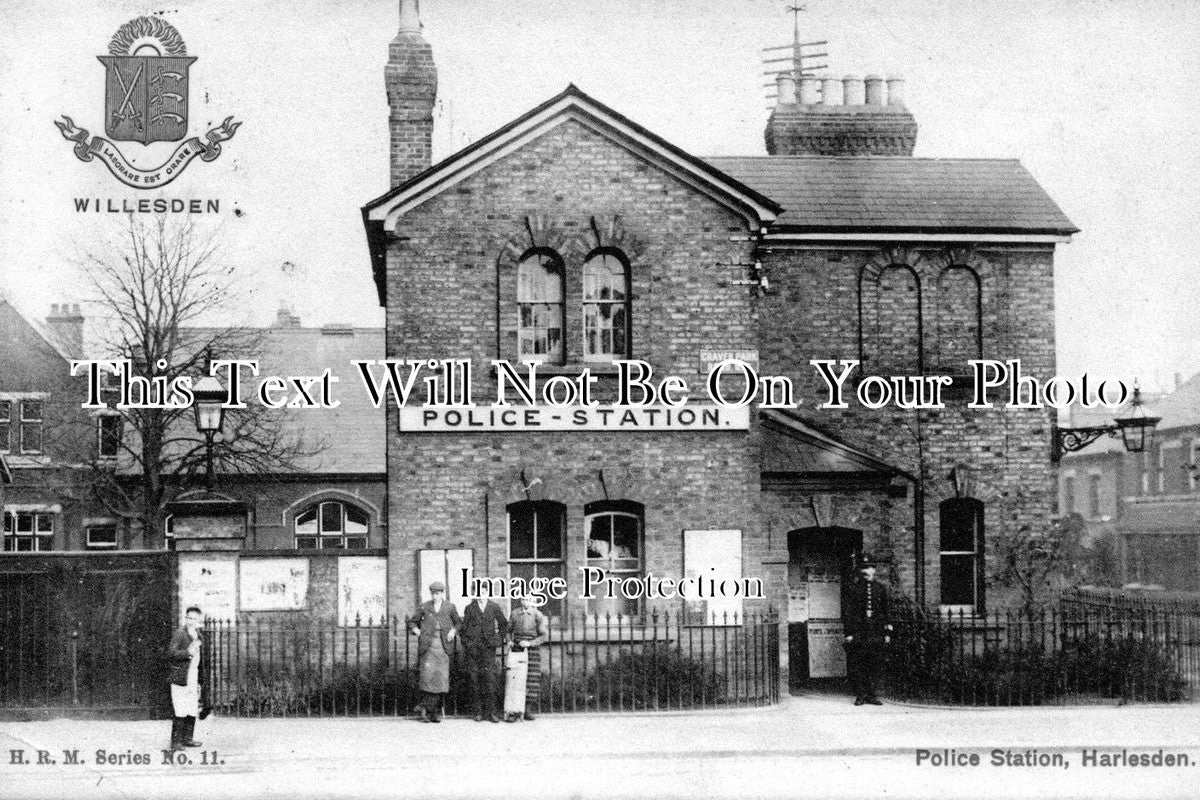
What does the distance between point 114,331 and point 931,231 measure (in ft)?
51.7

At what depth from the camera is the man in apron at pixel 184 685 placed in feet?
43.4

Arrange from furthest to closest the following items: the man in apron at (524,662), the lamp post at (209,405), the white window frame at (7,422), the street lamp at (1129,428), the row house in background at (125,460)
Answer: the white window frame at (7,422), the row house in background at (125,460), the street lamp at (1129,428), the man in apron at (524,662), the lamp post at (209,405)

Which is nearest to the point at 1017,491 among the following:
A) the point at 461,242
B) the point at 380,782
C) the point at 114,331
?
the point at 461,242

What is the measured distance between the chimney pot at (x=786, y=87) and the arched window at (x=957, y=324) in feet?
16.7

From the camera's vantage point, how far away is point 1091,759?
1311 cm

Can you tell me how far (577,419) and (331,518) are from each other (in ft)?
53.9

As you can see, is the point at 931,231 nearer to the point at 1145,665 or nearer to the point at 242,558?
the point at 1145,665

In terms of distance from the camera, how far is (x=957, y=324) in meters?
19.3

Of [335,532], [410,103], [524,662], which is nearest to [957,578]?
[524,662]

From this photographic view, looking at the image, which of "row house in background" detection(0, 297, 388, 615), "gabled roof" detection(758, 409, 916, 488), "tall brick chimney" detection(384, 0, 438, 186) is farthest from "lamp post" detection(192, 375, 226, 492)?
"row house in background" detection(0, 297, 388, 615)

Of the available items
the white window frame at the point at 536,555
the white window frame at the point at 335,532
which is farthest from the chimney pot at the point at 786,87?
the white window frame at the point at 335,532

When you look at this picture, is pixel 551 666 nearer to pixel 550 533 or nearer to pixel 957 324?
pixel 550 533

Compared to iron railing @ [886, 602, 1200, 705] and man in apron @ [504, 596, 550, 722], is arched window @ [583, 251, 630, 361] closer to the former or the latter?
man in apron @ [504, 596, 550, 722]

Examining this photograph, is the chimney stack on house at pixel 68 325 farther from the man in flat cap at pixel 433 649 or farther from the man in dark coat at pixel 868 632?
the man in dark coat at pixel 868 632
